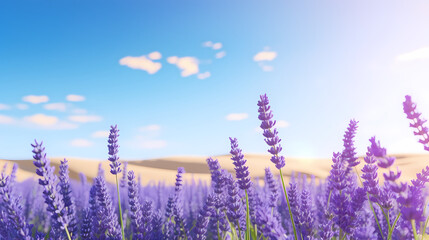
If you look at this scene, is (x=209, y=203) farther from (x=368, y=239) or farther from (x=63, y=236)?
(x=368, y=239)

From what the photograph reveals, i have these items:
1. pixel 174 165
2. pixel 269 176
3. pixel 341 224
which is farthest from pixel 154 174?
pixel 341 224

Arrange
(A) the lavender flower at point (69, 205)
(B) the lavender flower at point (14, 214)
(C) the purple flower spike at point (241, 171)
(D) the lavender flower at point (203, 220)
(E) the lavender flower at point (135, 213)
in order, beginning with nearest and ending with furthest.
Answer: (B) the lavender flower at point (14, 214) → (C) the purple flower spike at point (241, 171) → (A) the lavender flower at point (69, 205) → (E) the lavender flower at point (135, 213) → (D) the lavender flower at point (203, 220)

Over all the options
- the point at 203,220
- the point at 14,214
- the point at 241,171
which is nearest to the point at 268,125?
the point at 241,171

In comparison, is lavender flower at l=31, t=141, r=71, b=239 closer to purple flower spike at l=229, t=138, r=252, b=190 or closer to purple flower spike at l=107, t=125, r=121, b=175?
purple flower spike at l=107, t=125, r=121, b=175

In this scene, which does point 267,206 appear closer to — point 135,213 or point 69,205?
point 135,213

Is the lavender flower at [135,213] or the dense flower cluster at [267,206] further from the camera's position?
the lavender flower at [135,213]

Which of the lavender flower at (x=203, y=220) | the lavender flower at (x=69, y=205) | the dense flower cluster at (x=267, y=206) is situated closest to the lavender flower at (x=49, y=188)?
the dense flower cluster at (x=267, y=206)

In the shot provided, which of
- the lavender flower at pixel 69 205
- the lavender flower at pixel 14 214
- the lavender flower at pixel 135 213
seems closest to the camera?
the lavender flower at pixel 14 214

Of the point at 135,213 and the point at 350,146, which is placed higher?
the point at 350,146

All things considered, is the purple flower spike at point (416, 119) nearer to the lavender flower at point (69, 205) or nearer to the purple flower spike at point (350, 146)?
the purple flower spike at point (350, 146)

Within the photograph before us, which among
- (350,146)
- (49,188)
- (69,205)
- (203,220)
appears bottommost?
(203,220)

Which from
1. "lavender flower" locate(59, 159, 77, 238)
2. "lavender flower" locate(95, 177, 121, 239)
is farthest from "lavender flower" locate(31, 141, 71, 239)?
"lavender flower" locate(95, 177, 121, 239)

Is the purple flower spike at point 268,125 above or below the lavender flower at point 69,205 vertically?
above

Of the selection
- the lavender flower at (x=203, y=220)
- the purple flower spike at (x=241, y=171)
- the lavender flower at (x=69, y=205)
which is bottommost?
the lavender flower at (x=203, y=220)
